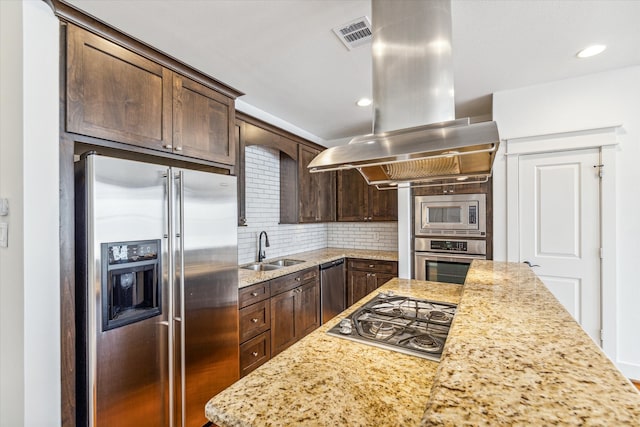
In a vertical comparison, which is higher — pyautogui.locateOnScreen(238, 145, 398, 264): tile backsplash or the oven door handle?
pyautogui.locateOnScreen(238, 145, 398, 264): tile backsplash

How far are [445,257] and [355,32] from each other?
2532mm

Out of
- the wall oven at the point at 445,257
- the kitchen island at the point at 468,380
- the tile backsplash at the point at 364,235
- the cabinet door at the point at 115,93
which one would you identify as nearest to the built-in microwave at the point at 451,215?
the wall oven at the point at 445,257

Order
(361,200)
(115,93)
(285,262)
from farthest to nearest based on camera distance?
(361,200) → (285,262) → (115,93)

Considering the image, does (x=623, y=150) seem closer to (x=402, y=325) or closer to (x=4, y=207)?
(x=402, y=325)

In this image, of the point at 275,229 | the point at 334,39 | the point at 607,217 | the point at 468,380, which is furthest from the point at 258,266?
the point at 607,217

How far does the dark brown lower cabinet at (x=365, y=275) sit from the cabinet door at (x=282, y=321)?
45.9 inches

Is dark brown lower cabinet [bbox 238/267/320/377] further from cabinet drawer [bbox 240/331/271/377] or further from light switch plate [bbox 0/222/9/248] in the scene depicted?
light switch plate [bbox 0/222/9/248]

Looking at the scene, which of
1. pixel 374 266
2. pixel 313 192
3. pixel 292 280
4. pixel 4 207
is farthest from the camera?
pixel 313 192

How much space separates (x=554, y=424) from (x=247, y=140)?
2.91 meters

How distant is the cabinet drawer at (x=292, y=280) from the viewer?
2.83m

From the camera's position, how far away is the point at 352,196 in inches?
172

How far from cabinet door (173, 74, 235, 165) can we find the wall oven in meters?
2.40

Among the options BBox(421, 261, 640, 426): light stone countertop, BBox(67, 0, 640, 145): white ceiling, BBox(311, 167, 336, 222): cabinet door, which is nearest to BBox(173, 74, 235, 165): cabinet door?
BBox(67, 0, 640, 145): white ceiling

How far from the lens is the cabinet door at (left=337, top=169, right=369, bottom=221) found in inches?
168
